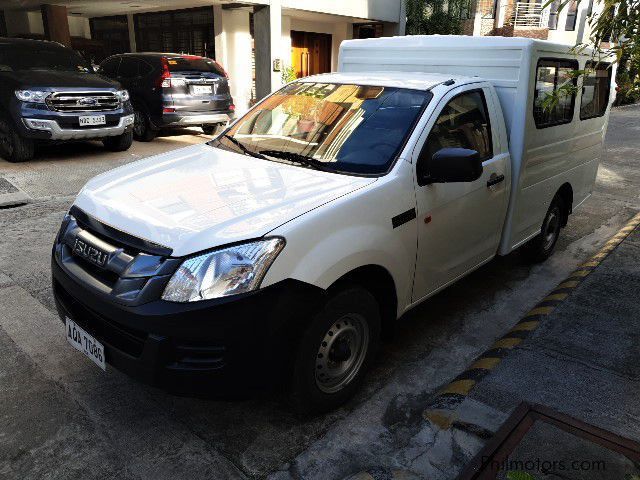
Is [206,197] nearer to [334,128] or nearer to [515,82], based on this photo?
[334,128]

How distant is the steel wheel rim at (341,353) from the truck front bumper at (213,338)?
12.0 inches

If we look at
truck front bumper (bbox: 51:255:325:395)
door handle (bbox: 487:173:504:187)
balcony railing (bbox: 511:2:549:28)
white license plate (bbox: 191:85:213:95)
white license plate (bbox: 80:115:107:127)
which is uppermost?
balcony railing (bbox: 511:2:549:28)

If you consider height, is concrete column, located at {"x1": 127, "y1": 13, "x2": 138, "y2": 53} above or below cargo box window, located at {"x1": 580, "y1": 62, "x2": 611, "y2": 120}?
above

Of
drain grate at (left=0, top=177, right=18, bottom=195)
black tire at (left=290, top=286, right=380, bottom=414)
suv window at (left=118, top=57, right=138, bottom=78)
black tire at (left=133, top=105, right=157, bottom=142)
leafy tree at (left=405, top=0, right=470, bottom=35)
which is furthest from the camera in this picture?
leafy tree at (left=405, top=0, right=470, bottom=35)

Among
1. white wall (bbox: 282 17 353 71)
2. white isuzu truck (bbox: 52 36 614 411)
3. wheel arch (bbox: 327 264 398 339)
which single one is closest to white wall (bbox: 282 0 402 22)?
white wall (bbox: 282 17 353 71)

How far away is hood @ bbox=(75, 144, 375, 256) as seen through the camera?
246 cm

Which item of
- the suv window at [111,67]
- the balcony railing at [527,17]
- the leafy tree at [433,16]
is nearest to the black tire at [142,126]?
the suv window at [111,67]

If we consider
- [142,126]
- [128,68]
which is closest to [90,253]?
[142,126]

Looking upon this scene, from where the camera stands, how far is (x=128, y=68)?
35.3 ft

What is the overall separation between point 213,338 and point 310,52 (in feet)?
59.4

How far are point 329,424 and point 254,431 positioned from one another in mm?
393

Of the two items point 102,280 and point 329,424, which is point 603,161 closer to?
point 329,424

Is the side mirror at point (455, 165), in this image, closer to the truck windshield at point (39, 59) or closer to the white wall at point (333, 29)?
the truck windshield at point (39, 59)

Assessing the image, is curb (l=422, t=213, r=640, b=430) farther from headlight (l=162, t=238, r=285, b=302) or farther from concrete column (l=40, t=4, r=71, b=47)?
concrete column (l=40, t=4, r=71, b=47)
